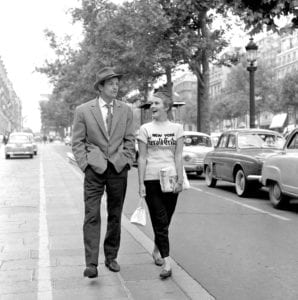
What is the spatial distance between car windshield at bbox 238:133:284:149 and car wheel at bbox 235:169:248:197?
0.85 metres

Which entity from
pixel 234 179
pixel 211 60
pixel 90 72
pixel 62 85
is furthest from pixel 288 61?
pixel 234 179

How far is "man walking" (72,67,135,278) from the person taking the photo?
476 centimetres

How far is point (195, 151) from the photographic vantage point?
17.2 meters

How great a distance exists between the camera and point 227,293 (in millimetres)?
4520

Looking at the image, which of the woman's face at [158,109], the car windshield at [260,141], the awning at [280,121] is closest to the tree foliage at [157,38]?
the car windshield at [260,141]

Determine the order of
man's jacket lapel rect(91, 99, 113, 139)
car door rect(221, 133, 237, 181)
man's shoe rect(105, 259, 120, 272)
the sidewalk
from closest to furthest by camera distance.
Result: the sidewalk
man's jacket lapel rect(91, 99, 113, 139)
man's shoe rect(105, 259, 120, 272)
car door rect(221, 133, 237, 181)

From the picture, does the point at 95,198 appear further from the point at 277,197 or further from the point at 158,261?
the point at 277,197

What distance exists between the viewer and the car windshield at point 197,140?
714 inches

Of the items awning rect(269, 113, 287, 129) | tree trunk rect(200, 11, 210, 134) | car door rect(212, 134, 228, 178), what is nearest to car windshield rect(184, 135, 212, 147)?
car door rect(212, 134, 228, 178)

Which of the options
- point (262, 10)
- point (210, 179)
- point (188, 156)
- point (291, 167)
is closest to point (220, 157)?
point (210, 179)

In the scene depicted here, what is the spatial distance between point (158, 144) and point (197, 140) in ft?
44.0

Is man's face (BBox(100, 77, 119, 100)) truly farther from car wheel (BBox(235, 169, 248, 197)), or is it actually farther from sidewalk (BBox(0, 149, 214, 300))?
car wheel (BBox(235, 169, 248, 197))

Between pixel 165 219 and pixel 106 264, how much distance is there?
0.76 metres

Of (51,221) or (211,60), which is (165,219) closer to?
(51,221)
